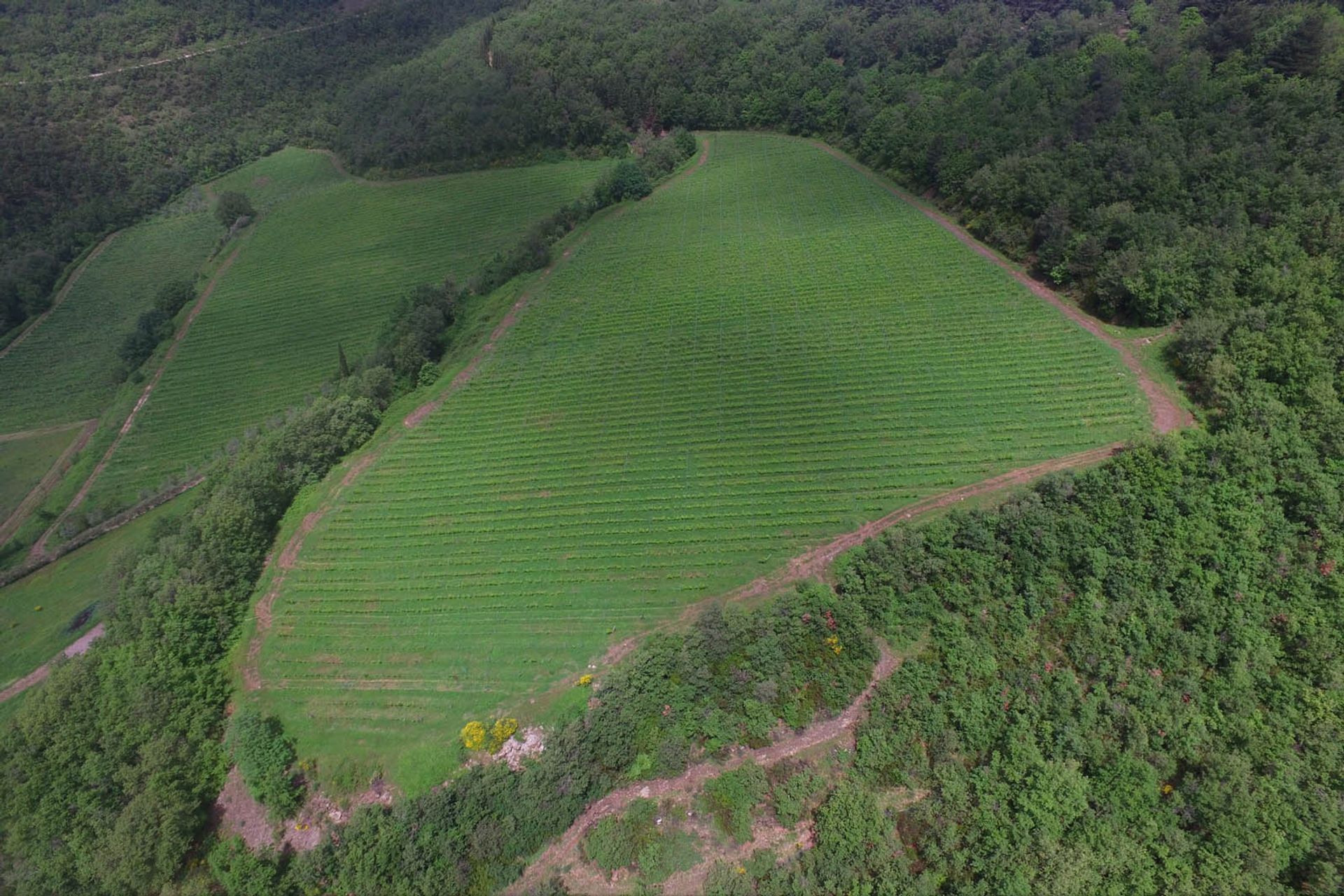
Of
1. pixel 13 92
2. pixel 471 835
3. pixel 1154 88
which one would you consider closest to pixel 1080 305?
pixel 1154 88

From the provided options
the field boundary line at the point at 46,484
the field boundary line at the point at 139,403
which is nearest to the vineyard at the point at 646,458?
the field boundary line at the point at 139,403

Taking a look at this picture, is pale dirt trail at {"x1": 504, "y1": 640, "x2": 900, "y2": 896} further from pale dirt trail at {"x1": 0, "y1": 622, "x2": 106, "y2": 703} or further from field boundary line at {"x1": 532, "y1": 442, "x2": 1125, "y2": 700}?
pale dirt trail at {"x1": 0, "y1": 622, "x2": 106, "y2": 703}

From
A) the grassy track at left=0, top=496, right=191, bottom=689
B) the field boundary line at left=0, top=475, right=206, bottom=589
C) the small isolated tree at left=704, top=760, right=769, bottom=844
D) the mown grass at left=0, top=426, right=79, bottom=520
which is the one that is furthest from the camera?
the mown grass at left=0, top=426, right=79, bottom=520

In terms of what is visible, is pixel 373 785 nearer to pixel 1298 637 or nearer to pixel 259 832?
pixel 259 832

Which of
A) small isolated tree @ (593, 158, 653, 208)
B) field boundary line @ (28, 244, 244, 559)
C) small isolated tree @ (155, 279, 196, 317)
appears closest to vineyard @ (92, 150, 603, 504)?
field boundary line @ (28, 244, 244, 559)

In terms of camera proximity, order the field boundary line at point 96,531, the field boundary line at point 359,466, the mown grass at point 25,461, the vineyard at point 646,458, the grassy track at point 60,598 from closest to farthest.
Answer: the vineyard at point 646,458 → the field boundary line at point 359,466 → the grassy track at point 60,598 → the field boundary line at point 96,531 → the mown grass at point 25,461

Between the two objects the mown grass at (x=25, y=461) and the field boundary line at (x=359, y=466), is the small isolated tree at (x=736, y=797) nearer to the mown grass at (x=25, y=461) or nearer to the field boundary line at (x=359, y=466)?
the field boundary line at (x=359, y=466)
